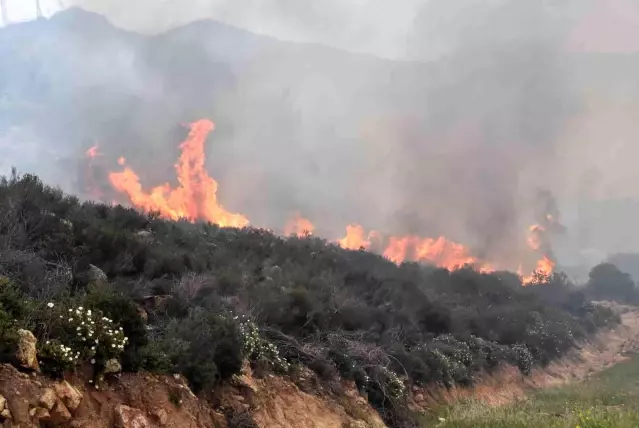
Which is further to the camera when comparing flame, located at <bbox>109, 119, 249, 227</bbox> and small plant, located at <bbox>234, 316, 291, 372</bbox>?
flame, located at <bbox>109, 119, 249, 227</bbox>

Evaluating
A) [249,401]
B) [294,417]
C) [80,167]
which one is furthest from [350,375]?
[80,167]

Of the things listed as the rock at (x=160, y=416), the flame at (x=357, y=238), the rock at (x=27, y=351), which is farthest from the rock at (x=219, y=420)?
the flame at (x=357, y=238)

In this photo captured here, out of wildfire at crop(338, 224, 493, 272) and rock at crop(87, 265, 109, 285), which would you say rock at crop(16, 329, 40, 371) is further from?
wildfire at crop(338, 224, 493, 272)

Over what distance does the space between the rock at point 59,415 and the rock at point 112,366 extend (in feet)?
3.31

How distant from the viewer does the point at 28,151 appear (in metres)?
81.0

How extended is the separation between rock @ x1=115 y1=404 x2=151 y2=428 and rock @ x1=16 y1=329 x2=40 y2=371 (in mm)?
1245

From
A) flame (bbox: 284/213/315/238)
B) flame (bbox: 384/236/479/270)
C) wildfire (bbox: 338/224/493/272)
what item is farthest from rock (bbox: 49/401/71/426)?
flame (bbox: 284/213/315/238)

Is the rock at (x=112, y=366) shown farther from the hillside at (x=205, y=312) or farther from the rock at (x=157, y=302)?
the rock at (x=157, y=302)

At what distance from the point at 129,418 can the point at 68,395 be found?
0.95m

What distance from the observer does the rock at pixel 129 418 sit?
641 centimetres

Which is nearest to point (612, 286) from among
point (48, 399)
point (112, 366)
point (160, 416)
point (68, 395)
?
point (160, 416)

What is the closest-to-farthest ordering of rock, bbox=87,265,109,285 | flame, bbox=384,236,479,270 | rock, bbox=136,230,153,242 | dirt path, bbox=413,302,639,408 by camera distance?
rock, bbox=87,265,109,285 < rock, bbox=136,230,153,242 < dirt path, bbox=413,302,639,408 < flame, bbox=384,236,479,270

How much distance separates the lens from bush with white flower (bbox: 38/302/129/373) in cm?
609

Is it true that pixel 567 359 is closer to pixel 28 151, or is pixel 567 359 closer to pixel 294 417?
pixel 294 417
